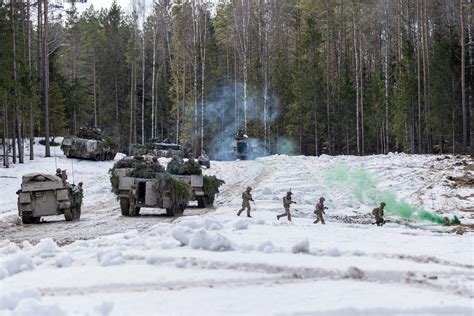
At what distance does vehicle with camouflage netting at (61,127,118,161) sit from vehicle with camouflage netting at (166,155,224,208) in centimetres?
1588

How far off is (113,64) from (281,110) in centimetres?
1908

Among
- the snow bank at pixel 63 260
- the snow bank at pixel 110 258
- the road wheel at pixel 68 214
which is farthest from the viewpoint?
the road wheel at pixel 68 214

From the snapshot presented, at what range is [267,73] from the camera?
5466 centimetres

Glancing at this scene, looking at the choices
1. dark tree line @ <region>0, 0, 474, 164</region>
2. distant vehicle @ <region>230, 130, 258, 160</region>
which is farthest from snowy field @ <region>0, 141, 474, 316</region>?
distant vehicle @ <region>230, 130, 258, 160</region>

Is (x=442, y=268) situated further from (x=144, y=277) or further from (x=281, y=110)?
(x=281, y=110)

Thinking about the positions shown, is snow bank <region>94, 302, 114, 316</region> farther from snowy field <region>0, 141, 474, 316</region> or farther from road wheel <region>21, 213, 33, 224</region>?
road wheel <region>21, 213, 33, 224</region>

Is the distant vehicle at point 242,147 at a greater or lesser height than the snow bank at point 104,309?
greater

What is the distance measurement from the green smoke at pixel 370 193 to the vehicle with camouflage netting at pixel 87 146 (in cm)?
1444

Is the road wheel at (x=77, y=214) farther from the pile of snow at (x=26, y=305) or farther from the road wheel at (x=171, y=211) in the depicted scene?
the pile of snow at (x=26, y=305)

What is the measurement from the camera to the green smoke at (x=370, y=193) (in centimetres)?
1933

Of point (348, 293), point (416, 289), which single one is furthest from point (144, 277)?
point (416, 289)

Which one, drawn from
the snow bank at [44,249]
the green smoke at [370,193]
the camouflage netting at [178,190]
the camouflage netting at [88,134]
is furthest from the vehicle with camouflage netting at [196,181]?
the camouflage netting at [88,134]

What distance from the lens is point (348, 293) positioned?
692 centimetres

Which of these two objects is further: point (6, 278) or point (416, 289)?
point (6, 278)
